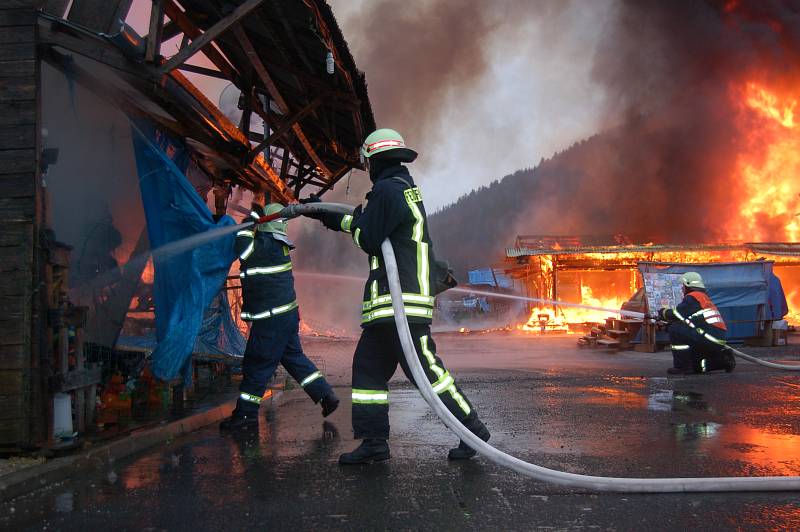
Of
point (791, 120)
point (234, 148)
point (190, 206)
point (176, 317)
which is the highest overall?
point (791, 120)

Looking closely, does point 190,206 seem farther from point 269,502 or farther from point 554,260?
point 554,260

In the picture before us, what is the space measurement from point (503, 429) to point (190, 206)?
3.23m

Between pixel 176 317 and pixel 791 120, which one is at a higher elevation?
pixel 791 120

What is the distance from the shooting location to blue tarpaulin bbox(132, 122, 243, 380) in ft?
15.7

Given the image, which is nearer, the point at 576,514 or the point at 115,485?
the point at 576,514

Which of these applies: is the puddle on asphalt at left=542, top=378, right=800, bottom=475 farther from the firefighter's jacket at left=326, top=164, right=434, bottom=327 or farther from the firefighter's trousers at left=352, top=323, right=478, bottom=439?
the firefighter's jacket at left=326, top=164, right=434, bottom=327

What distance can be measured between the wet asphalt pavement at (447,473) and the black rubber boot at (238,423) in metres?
0.11

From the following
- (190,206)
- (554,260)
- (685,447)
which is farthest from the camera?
(554,260)

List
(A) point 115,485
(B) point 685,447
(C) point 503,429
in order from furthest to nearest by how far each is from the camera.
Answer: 1. (C) point 503,429
2. (B) point 685,447
3. (A) point 115,485

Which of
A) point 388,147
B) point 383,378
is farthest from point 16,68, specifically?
point 383,378

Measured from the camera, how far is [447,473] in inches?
131

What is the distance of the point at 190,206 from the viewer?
16.8ft

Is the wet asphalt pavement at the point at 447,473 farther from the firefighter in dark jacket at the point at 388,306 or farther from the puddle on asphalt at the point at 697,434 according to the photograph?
the firefighter in dark jacket at the point at 388,306

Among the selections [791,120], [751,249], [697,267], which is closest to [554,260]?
[751,249]
